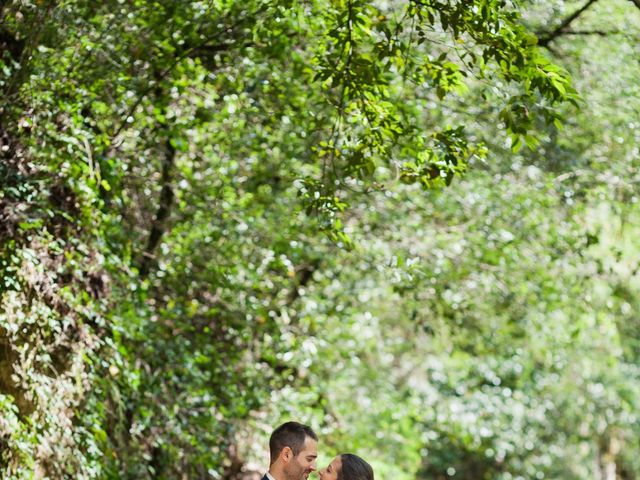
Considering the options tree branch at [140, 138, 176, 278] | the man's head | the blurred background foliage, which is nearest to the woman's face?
the man's head

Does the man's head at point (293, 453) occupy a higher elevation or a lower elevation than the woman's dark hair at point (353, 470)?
higher

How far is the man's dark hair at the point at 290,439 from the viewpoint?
5.62 meters

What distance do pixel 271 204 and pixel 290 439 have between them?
489 centimetres

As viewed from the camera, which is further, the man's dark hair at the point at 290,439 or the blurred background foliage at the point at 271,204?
the blurred background foliage at the point at 271,204

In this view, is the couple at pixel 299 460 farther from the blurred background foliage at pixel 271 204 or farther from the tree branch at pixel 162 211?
the tree branch at pixel 162 211

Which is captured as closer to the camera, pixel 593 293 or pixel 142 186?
pixel 142 186

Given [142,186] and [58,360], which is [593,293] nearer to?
[142,186]

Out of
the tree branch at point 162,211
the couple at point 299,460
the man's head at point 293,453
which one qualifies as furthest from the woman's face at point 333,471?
the tree branch at point 162,211

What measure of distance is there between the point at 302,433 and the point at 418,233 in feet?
18.1

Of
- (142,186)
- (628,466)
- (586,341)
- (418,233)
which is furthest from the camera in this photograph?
(628,466)

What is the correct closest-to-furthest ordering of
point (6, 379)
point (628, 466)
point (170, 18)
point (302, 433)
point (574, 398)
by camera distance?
point (302, 433) → point (6, 379) → point (170, 18) → point (574, 398) → point (628, 466)

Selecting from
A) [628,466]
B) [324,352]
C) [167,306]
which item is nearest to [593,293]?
[324,352]

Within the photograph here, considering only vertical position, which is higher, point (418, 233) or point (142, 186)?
point (142, 186)

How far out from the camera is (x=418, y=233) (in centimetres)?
1095
